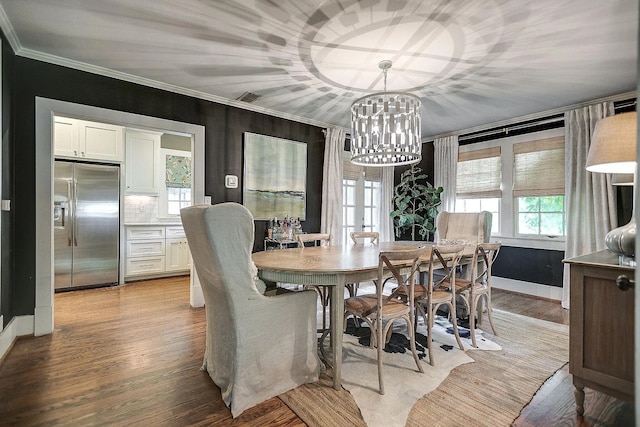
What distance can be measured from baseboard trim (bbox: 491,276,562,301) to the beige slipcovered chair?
369 cm

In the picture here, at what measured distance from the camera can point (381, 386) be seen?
6.13 ft

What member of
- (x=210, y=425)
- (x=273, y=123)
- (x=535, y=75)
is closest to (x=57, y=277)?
(x=273, y=123)

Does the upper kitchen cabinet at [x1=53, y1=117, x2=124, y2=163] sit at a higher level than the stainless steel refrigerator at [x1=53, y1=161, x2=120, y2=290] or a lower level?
higher

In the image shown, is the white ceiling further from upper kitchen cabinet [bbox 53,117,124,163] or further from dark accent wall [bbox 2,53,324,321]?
upper kitchen cabinet [bbox 53,117,124,163]

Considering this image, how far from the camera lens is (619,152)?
5.47ft

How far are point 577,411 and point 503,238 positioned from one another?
3.26 meters

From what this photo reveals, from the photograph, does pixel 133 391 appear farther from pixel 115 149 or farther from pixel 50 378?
pixel 115 149

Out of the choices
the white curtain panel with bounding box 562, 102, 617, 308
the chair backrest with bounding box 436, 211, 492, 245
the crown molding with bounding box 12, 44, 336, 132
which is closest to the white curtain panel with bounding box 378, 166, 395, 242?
the chair backrest with bounding box 436, 211, 492, 245

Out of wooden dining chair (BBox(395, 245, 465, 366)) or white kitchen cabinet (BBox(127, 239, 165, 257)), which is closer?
wooden dining chair (BBox(395, 245, 465, 366))

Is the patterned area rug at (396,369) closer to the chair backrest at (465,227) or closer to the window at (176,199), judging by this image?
the chair backrest at (465,227)

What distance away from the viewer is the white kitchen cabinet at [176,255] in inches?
203

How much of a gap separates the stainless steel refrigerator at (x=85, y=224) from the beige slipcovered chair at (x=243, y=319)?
3423 mm

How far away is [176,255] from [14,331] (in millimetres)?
2631

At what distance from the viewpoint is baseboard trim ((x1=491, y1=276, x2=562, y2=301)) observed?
4.01 m
